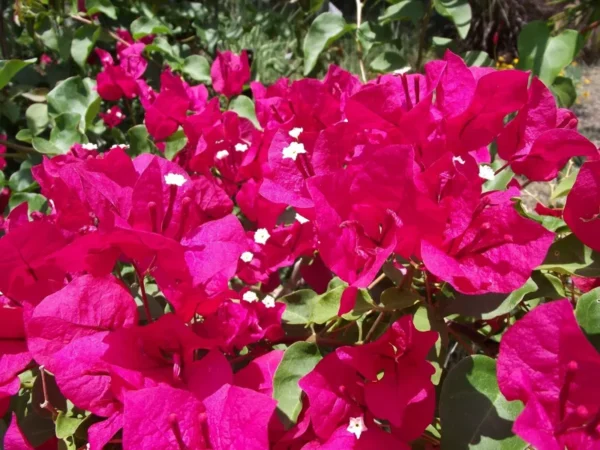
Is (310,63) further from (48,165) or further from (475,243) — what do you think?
(475,243)

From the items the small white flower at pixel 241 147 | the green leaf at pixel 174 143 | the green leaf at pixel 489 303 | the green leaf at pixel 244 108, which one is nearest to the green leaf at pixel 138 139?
the green leaf at pixel 174 143

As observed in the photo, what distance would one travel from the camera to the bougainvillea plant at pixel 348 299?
445mm

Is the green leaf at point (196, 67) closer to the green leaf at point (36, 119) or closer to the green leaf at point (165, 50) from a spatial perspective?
the green leaf at point (165, 50)

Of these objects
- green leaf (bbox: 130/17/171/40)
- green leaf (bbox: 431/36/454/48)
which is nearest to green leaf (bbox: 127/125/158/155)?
green leaf (bbox: 130/17/171/40)

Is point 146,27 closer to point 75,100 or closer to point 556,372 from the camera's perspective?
point 75,100

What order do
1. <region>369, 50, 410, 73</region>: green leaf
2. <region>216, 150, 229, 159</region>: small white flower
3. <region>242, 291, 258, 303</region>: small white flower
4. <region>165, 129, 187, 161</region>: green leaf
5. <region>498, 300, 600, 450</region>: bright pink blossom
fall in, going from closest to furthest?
<region>498, 300, 600, 450</region>: bright pink blossom, <region>242, 291, 258, 303</region>: small white flower, <region>216, 150, 229, 159</region>: small white flower, <region>165, 129, 187, 161</region>: green leaf, <region>369, 50, 410, 73</region>: green leaf

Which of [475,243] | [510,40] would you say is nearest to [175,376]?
[475,243]

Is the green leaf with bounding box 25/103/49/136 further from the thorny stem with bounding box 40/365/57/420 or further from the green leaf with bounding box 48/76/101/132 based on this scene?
the thorny stem with bounding box 40/365/57/420

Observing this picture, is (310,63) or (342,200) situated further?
(310,63)

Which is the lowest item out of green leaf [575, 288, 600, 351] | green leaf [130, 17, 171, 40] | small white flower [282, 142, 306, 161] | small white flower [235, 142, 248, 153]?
green leaf [130, 17, 171, 40]

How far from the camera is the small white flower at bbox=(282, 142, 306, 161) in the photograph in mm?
584

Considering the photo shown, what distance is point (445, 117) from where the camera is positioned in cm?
56

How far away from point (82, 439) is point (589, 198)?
51cm

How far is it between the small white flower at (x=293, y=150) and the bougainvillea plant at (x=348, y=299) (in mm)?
11
